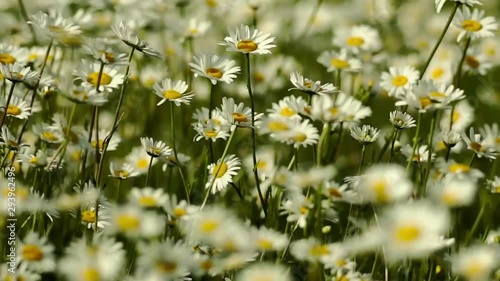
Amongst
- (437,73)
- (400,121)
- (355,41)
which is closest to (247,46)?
(400,121)

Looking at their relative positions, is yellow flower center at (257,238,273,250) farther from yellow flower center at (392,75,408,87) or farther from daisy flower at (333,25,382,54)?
daisy flower at (333,25,382,54)

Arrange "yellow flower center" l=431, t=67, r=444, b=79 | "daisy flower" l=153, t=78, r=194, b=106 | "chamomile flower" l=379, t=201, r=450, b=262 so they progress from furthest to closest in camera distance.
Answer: "yellow flower center" l=431, t=67, r=444, b=79, "daisy flower" l=153, t=78, r=194, b=106, "chamomile flower" l=379, t=201, r=450, b=262

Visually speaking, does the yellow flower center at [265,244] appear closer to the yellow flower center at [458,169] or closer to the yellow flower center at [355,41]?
the yellow flower center at [458,169]

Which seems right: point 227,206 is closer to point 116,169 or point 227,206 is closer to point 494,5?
point 116,169

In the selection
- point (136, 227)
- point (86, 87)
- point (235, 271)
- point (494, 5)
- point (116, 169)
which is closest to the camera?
point (136, 227)

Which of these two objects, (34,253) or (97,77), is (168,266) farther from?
(97,77)

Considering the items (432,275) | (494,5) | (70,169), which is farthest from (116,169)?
(494,5)

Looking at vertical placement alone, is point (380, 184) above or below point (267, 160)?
above

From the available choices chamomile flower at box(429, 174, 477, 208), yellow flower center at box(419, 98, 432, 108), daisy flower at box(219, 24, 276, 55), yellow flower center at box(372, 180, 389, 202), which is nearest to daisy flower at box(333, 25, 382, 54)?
daisy flower at box(219, 24, 276, 55)
